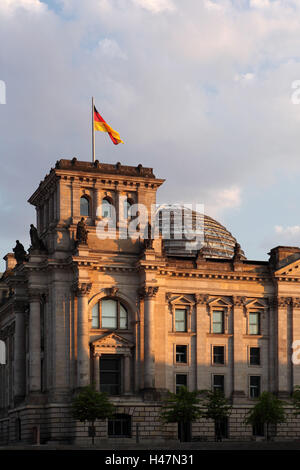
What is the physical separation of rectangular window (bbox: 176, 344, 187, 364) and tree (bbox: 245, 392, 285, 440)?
891 cm

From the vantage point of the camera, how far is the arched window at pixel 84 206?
134750 mm

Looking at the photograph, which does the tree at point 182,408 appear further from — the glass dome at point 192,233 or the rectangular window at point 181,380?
the glass dome at point 192,233

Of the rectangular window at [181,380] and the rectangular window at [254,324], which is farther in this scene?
the rectangular window at [254,324]

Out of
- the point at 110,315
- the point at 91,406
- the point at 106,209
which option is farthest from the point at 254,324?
the point at 91,406

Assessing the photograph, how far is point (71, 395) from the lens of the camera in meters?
129

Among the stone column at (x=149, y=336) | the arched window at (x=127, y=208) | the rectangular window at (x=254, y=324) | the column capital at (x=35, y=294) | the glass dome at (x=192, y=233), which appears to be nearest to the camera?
the stone column at (x=149, y=336)

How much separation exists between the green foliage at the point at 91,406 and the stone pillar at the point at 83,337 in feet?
9.98

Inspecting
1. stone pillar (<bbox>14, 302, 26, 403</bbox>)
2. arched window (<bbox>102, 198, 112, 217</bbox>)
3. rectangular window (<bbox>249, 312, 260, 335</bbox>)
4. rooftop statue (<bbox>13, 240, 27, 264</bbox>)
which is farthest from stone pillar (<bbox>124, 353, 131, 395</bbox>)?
rooftop statue (<bbox>13, 240, 27, 264</bbox>)

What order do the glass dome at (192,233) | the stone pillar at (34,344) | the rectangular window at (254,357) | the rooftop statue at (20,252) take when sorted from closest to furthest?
the stone pillar at (34,344) < the rectangular window at (254,357) < the rooftop statue at (20,252) < the glass dome at (192,233)

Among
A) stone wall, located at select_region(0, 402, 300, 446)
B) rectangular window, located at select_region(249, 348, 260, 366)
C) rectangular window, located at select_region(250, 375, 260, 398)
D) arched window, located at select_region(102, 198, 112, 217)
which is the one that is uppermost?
arched window, located at select_region(102, 198, 112, 217)

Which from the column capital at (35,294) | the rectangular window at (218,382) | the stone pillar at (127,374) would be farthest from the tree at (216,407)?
the column capital at (35,294)

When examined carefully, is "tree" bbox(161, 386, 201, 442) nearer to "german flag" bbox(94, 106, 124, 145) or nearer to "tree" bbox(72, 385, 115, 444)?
"tree" bbox(72, 385, 115, 444)

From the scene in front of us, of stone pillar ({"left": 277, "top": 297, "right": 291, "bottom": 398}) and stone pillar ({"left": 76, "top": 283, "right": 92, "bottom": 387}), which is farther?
stone pillar ({"left": 277, "top": 297, "right": 291, "bottom": 398})

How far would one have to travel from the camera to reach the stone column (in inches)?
5153
